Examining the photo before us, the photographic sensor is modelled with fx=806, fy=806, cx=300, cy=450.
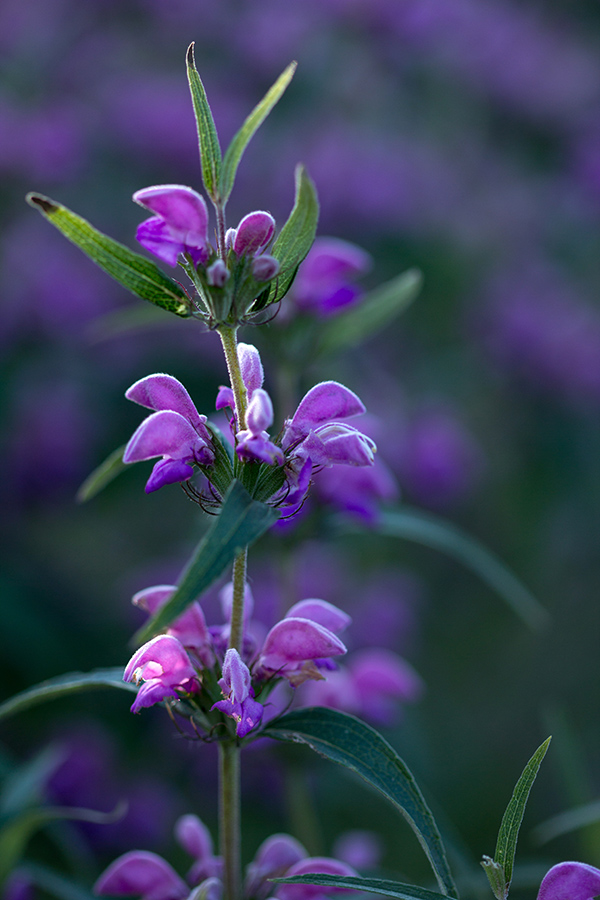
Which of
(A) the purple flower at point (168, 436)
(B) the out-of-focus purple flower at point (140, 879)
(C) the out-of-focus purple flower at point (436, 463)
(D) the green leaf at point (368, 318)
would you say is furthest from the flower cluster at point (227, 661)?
(C) the out-of-focus purple flower at point (436, 463)

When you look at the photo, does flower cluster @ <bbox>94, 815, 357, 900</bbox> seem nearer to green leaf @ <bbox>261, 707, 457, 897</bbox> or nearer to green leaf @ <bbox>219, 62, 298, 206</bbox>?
green leaf @ <bbox>261, 707, 457, 897</bbox>

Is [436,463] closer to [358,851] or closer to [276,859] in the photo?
[358,851]

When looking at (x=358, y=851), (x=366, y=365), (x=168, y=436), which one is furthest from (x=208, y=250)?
(x=366, y=365)

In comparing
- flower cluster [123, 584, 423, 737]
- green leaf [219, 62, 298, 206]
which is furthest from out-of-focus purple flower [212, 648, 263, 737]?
green leaf [219, 62, 298, 206]

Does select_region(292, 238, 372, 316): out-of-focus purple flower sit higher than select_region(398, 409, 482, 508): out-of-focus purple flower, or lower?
higher

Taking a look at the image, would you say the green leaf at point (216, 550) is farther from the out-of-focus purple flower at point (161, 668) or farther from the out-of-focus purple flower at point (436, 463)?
the out-of-focus purple flower at point (436, 463)
